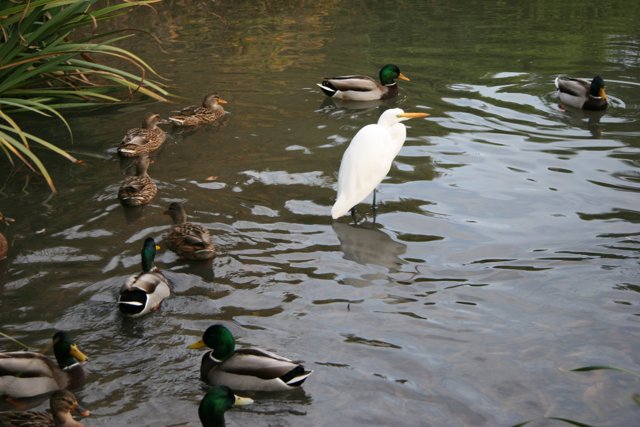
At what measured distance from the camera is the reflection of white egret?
27.7 ft

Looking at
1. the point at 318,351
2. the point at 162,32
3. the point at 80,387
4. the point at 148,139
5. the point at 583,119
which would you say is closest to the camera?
the point at 80,387

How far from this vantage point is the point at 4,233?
324 inches

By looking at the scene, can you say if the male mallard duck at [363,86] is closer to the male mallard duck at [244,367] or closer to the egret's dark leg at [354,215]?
the egret's dark leg at [354,215]

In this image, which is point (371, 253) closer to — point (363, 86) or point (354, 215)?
point (354, 215)

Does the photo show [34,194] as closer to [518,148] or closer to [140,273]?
[140,273]

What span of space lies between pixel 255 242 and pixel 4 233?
2246 mm

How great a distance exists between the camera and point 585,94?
11547mm

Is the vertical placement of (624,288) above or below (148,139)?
below

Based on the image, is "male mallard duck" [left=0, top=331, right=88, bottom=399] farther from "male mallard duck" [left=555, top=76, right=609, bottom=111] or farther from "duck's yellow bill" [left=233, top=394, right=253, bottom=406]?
"male mallard duck" [left=555, top=76, right=609, bottom=111]

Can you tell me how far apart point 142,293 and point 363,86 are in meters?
6.67

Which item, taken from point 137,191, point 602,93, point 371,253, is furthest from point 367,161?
point 602,93

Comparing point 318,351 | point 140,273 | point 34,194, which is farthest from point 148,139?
point 318,351

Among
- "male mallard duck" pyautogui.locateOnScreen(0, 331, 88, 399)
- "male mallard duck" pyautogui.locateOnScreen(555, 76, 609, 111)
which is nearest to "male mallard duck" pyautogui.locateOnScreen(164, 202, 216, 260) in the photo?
"male mallard duck" pyautogui.locateOnScreen(0, 331, 88, 399)

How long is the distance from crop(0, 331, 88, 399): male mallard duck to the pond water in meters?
0.13
